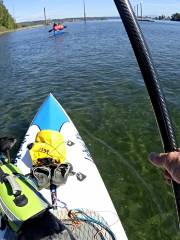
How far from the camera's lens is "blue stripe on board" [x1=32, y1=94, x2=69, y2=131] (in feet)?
31.3

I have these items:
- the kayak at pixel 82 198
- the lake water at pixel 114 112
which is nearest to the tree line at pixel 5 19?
the lake water at pixel 114 112

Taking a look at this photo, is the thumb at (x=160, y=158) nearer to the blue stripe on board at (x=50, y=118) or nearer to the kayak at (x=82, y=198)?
the kayak at (x=82, y=198)

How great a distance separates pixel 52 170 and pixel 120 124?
4147 millimetres

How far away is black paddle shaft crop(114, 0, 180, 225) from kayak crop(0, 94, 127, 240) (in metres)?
4.69

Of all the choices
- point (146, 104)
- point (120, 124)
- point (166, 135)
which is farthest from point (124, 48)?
point (166, 135)

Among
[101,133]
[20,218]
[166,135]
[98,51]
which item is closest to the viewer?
[166,135]

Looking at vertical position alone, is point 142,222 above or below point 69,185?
below

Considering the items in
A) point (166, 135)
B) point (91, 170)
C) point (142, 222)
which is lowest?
point (142, 222)

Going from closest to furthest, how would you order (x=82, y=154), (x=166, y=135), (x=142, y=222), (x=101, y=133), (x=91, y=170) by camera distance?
(x=166, y=135) < (x=142, y=222) < (x=91, y=170) < (x=82, y=154) < (x=101, y=133)

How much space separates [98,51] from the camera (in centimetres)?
2614

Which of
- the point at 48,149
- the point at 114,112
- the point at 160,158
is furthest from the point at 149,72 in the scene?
the point at 114,112

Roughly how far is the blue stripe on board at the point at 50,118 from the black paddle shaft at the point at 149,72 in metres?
8.53

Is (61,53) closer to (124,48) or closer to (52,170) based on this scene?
(124,48)

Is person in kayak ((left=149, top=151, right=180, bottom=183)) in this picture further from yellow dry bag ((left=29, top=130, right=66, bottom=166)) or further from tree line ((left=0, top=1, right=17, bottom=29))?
tree line ((left=0, top=1, right=17, bottom=29))
